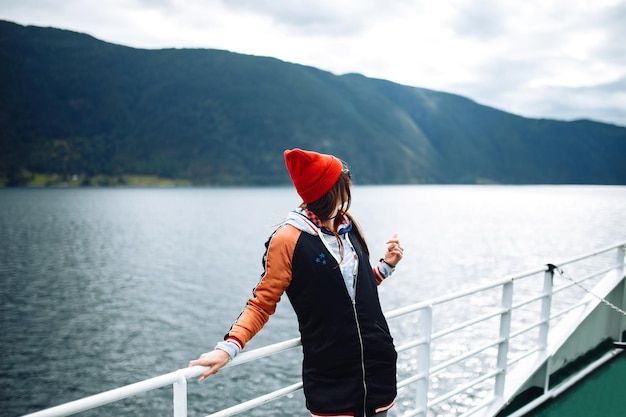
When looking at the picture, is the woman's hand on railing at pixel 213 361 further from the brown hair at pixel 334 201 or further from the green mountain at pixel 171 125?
the green mountain at pixel 171 125

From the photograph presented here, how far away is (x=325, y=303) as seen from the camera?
1592 millimetres

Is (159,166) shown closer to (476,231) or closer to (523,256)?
(476,231)

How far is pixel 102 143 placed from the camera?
162000 millimetres

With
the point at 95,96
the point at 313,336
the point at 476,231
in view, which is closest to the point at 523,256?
the point at 476,231

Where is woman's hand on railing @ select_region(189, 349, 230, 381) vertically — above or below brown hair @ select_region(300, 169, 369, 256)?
below

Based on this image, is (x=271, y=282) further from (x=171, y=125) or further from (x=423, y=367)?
(x=171, y=125)

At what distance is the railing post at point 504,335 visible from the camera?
3029 millimetres

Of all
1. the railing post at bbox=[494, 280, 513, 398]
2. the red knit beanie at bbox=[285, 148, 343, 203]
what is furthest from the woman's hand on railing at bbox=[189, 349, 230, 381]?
the railing post at bbox=[494, 280, 513, 398]

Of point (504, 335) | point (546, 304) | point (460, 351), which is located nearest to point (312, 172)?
point (504, 335)

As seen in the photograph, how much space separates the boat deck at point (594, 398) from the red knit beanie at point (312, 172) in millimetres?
2736

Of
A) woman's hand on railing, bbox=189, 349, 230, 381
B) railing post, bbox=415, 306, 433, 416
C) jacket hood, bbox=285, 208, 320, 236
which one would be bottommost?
railing post, bbox=415, 306, 433, 416

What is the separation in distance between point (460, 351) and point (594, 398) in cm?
972

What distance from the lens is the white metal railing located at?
148 centimetres

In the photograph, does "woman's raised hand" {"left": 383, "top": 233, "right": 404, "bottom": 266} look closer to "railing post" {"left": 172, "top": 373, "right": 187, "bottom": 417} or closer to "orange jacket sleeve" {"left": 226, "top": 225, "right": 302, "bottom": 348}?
"orange jacket sleeve" {"left": 226, "top": 225, "right": 302, "bottom": 348}
